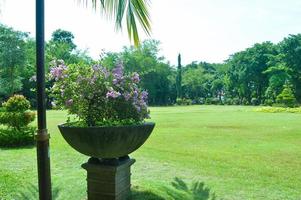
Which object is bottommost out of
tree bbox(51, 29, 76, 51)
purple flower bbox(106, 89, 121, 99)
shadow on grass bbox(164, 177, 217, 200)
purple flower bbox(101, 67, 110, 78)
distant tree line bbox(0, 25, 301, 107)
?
shadow on grass bbox(164, 177, 217, 200)

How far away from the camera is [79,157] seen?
8016 millimetres

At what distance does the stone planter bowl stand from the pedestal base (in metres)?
0.16

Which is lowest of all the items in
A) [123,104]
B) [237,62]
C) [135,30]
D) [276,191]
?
[276,191]

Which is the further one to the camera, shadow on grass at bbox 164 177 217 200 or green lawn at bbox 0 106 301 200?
green lawn at bbox 0 106 301 200

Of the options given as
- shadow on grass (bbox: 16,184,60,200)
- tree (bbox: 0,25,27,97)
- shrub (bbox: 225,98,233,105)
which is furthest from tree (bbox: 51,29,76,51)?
shadow on grass (bbox: 16,184,60,200)

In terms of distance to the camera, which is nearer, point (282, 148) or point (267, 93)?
point (282, 148)

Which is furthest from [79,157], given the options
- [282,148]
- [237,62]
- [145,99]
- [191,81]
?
[191,81]

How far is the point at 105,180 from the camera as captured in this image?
441cm

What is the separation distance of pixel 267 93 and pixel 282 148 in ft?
137

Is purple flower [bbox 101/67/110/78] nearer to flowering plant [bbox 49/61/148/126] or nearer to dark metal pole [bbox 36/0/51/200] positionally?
flowering plant [bbox 49/61/148/126]

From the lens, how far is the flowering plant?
4.39m

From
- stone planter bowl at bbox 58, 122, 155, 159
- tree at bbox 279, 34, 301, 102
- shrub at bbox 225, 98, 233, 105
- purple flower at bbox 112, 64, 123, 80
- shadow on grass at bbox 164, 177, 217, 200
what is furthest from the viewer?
shrub at bbox 225, 98, 233, 105

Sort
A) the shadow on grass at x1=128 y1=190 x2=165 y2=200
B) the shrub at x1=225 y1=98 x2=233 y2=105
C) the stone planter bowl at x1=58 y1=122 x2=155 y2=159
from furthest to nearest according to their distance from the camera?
the shrub at x1=225 y1=98 x2=233 y2=105, the shadow on grass at x1=128 y1=190 x2=165 y2=200, the stone planter bowl at x1=58 y1=122 x2=155 y2=159

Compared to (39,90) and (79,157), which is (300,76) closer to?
(79,157)
